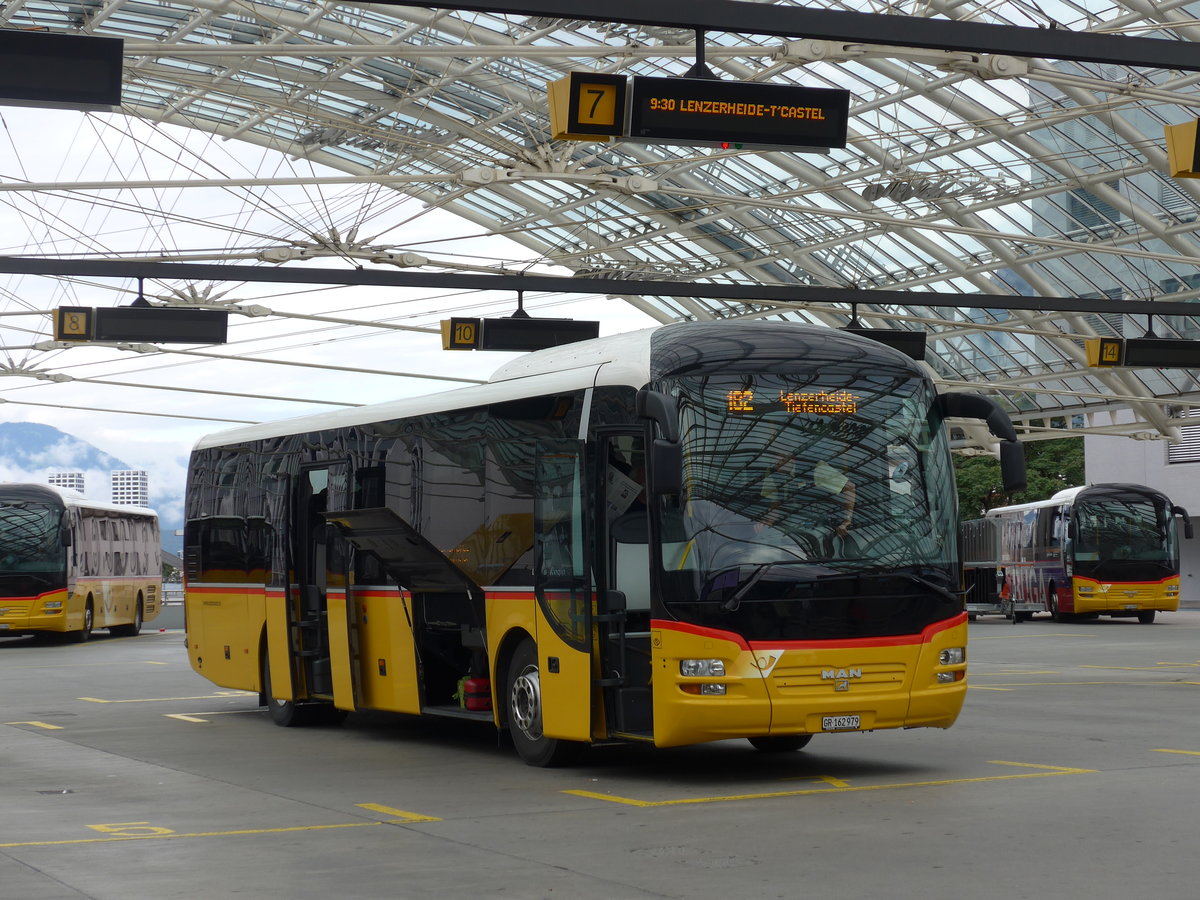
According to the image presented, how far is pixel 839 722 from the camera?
11586 mm

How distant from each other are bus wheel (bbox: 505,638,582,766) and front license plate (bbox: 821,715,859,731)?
2.08 meters

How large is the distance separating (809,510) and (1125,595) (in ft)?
110

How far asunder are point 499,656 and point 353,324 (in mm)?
30403

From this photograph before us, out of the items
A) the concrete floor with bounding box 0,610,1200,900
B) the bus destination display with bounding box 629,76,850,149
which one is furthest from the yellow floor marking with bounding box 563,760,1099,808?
the bus destination display with bounding box 629,76,850,149

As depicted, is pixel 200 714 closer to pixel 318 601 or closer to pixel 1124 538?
pixel 318 601

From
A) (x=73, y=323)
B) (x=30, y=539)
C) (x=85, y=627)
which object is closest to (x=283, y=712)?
(x=73, y=323)

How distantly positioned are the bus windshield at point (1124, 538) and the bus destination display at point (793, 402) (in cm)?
3276

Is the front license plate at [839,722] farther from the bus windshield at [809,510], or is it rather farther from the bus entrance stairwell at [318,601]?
the bus entrance stairwell at [318,601]

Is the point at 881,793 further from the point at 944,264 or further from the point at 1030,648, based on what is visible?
the point at 944,264

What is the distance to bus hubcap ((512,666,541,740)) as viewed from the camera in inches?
509

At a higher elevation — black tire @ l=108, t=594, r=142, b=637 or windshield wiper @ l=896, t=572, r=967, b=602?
windshield wiper @ l=896, t=572, r=967, b=602

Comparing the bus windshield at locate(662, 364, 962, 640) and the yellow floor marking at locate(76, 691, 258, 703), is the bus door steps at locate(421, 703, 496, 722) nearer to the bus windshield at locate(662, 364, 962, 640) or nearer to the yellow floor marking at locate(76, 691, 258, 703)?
the bus windshield at locate(662, 364, 962, 640)

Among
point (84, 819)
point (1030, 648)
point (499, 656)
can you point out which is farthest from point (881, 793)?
point (1030, 648)

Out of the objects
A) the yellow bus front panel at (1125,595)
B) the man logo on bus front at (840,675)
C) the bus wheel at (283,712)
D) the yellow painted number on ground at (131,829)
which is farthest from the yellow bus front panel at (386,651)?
the yellow bus front panel at (1125,595)
